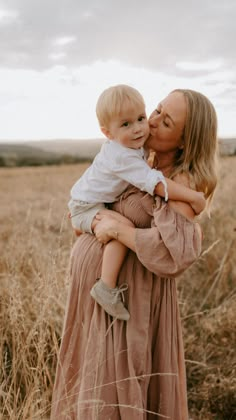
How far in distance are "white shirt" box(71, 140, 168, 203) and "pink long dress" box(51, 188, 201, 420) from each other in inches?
3.0

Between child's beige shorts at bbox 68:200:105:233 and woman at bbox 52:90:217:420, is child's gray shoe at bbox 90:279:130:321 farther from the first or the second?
child's beige shorts at bbox 68:200:105:233

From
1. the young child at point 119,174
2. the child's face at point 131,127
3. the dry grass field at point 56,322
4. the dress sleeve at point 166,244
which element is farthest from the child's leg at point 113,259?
the dry grass field at point 56,322

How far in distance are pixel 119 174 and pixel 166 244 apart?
396 millimetres

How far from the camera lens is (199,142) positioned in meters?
2.48

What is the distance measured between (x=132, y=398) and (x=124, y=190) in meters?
0.99

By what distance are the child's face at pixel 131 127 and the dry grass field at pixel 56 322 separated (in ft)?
2.63

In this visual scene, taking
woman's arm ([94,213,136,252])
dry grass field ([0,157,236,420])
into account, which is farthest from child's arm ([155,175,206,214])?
dry grass field ([0,157,236,420])

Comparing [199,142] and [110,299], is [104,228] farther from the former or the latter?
[199,142]

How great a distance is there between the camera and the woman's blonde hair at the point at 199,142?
245 centimetres

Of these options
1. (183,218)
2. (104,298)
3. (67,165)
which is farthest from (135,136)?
(67,165)

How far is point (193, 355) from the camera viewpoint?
13.5 feet

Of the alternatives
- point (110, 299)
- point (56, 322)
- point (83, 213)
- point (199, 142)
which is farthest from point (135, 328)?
point (56, 322)

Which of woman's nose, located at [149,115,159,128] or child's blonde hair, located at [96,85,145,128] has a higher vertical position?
child's blonde hair, located at [96,85,145,128]

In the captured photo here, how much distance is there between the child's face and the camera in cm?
242
